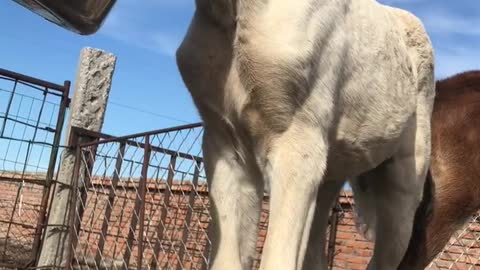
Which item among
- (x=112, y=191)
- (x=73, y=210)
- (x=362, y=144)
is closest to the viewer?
(x=362, y=144)

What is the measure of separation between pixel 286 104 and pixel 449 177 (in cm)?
Answer: 170

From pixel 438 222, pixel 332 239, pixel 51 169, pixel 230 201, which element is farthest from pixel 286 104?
pixel 51 169

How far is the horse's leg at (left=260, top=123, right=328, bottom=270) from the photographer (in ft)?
5.08

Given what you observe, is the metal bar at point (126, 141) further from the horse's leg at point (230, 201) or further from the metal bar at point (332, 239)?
the horse's leg at point (230, 201)

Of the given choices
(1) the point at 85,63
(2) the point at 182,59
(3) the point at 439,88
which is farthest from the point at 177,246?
(2) the point at 182,59

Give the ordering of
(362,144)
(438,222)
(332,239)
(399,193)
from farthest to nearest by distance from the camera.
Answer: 1. (332,239)
2. (438,222)
3. (399,193)
4. (362,144)

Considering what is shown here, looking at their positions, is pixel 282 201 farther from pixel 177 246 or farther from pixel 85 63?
pixel 177 246

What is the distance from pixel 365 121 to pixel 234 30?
0.51 metres

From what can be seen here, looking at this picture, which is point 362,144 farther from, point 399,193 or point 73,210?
point 73,210

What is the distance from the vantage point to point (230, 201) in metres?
1.80

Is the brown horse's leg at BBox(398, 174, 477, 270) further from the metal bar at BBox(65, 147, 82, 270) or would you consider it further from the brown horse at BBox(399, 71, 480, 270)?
the metal bar at BBox(65, 147, 82, 270)

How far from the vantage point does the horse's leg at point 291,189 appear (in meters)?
1.55

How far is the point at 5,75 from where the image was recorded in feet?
13.5

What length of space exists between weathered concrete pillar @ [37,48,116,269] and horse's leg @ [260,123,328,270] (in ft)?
9.28
